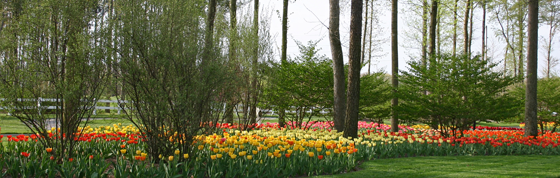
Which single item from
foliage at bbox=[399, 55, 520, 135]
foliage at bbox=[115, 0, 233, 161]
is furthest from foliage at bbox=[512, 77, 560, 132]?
foliage at bbox=[115, 0, 233, 161]

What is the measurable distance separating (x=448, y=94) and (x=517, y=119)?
8285 mm

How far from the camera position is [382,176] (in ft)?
16.9

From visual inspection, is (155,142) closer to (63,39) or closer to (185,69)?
(185,69)

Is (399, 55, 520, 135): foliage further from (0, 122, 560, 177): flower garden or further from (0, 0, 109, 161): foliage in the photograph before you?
(0, 0, 109, 161): foliage

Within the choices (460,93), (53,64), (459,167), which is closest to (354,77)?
(459,167)

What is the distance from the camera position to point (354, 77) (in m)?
8.01

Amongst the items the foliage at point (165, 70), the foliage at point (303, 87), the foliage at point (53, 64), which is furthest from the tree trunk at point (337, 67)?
the foliage at point (53, 64)

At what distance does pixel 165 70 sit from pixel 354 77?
4.51 m

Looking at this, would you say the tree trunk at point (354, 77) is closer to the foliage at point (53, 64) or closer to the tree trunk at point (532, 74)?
the foliage at point (53, 64)

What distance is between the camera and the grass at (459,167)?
5.39m

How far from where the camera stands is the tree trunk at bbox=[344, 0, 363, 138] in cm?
797

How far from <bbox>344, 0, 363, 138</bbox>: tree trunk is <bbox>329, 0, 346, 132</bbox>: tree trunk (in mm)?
1301

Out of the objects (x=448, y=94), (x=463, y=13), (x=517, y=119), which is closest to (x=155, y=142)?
(x=448, y=94)

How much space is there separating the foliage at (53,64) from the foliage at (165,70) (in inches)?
20.4
